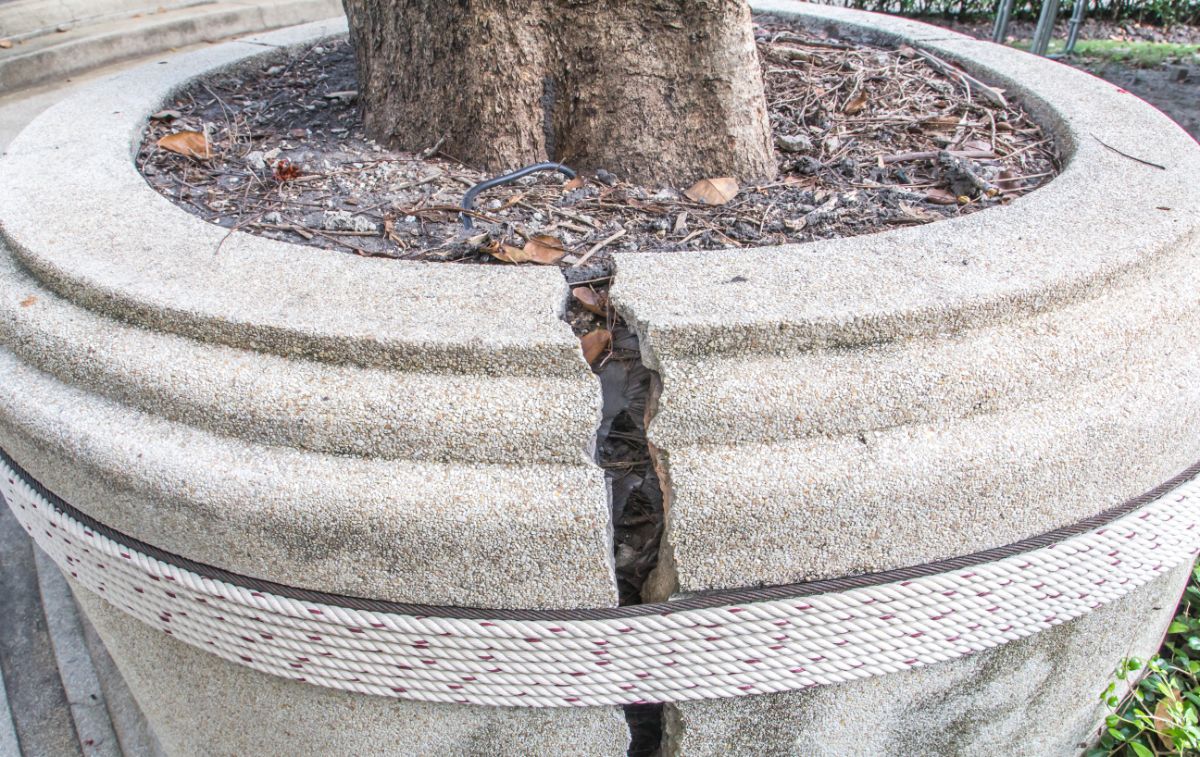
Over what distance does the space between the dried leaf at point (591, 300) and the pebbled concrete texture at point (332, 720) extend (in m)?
0.63

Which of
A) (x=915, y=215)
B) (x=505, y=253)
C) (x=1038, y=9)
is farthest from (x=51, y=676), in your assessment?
(x=1038, y=9)

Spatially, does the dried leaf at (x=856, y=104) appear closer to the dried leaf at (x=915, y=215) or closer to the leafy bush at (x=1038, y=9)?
the dried leaf at (x=915, y=215)

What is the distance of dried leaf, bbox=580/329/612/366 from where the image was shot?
4.58ft

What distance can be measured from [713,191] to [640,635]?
3.41 ft

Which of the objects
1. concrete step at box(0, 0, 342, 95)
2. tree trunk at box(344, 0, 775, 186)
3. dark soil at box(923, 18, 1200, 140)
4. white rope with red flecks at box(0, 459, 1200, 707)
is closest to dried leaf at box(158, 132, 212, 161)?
tree trunk at box(344, 0, 775, 186)

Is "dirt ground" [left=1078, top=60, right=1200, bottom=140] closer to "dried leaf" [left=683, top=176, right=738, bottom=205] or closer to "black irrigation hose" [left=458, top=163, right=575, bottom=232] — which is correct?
"dried leaf" [left=683, top=176, right=738, bottom=205]

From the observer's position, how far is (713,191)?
192 cm

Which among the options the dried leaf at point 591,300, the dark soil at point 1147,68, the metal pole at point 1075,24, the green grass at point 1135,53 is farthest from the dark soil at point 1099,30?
the dried leaf at point 591,300

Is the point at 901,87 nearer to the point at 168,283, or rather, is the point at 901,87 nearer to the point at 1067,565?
the point at 1067,565

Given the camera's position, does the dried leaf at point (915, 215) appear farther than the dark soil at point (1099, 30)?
No

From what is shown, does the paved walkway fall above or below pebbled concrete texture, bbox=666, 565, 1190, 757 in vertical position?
below

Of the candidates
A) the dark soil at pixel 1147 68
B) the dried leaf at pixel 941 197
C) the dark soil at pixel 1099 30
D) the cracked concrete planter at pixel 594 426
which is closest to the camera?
the cracked concrete planter at pixel 594 426

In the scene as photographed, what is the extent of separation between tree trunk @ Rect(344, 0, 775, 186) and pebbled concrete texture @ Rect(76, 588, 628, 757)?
3.85 feet

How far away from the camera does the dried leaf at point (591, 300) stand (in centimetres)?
146
